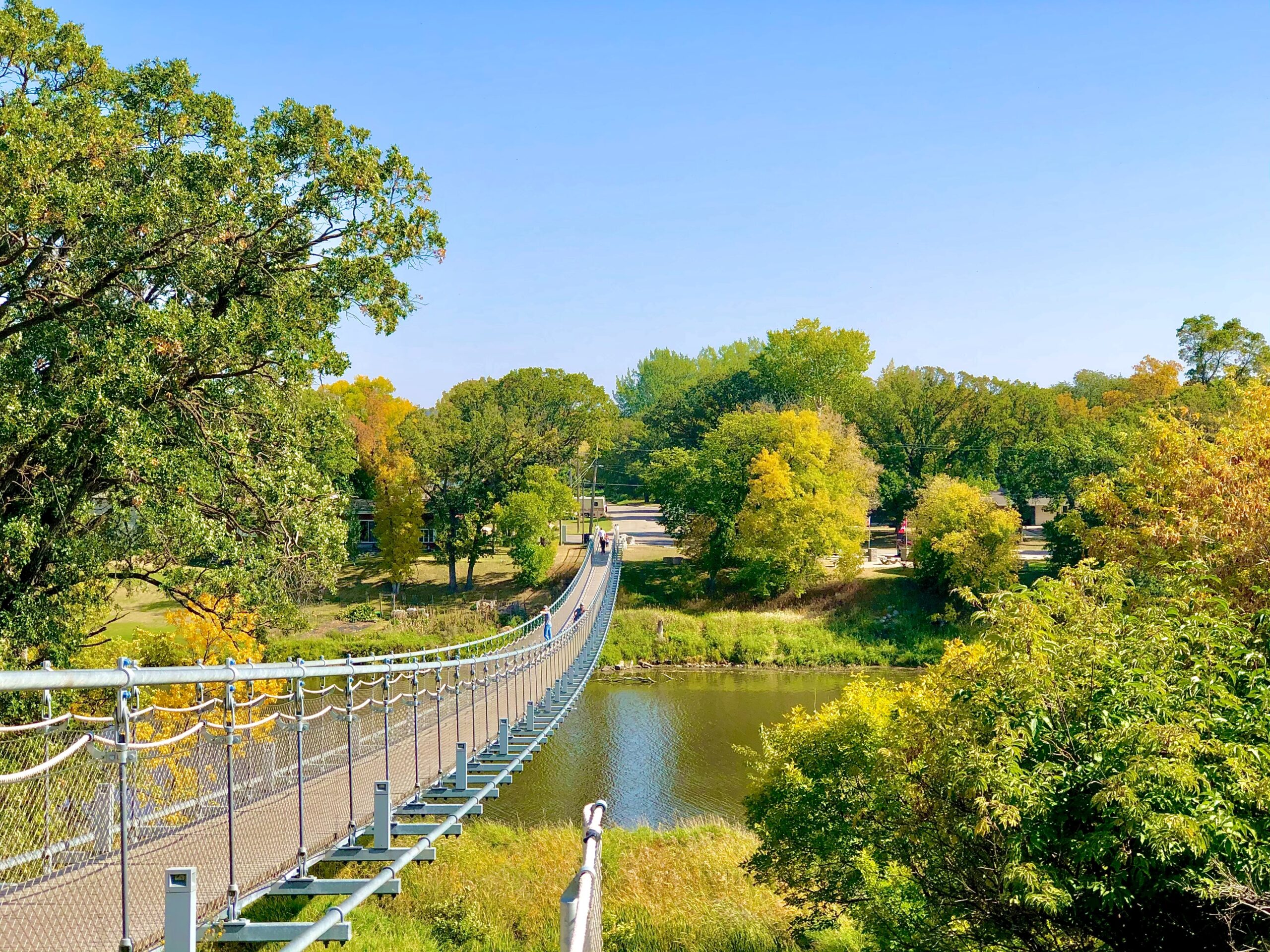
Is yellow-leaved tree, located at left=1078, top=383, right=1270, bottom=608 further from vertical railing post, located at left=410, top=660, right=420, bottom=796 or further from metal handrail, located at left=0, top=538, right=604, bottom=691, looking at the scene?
metal handrail, located at left=0, top=538, right=604, bottom=691

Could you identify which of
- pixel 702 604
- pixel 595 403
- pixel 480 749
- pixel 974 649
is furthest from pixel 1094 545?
pixel 595 403

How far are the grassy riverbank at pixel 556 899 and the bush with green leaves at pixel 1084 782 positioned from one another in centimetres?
256

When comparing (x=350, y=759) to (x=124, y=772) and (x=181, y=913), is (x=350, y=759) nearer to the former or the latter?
(x=181, y=913)

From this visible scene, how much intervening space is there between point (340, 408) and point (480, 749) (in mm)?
4140

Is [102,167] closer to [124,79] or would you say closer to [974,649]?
[124,79]

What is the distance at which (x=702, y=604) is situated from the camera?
33469 millimetres

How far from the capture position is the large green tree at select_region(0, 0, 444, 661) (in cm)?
803

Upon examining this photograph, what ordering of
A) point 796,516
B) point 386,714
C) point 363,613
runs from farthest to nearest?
point 796,516
point 363,613
point 386,714

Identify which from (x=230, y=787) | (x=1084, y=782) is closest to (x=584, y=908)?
(x=230, y=787)

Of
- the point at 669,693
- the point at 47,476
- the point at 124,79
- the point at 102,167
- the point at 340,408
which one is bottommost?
the point at 669,693

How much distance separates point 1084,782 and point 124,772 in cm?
522

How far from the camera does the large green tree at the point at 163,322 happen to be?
26.3ft

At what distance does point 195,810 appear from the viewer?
4273mm

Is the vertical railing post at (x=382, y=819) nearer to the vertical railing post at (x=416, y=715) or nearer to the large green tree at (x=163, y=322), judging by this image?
the vertical railing post at (x=416, y=715)
